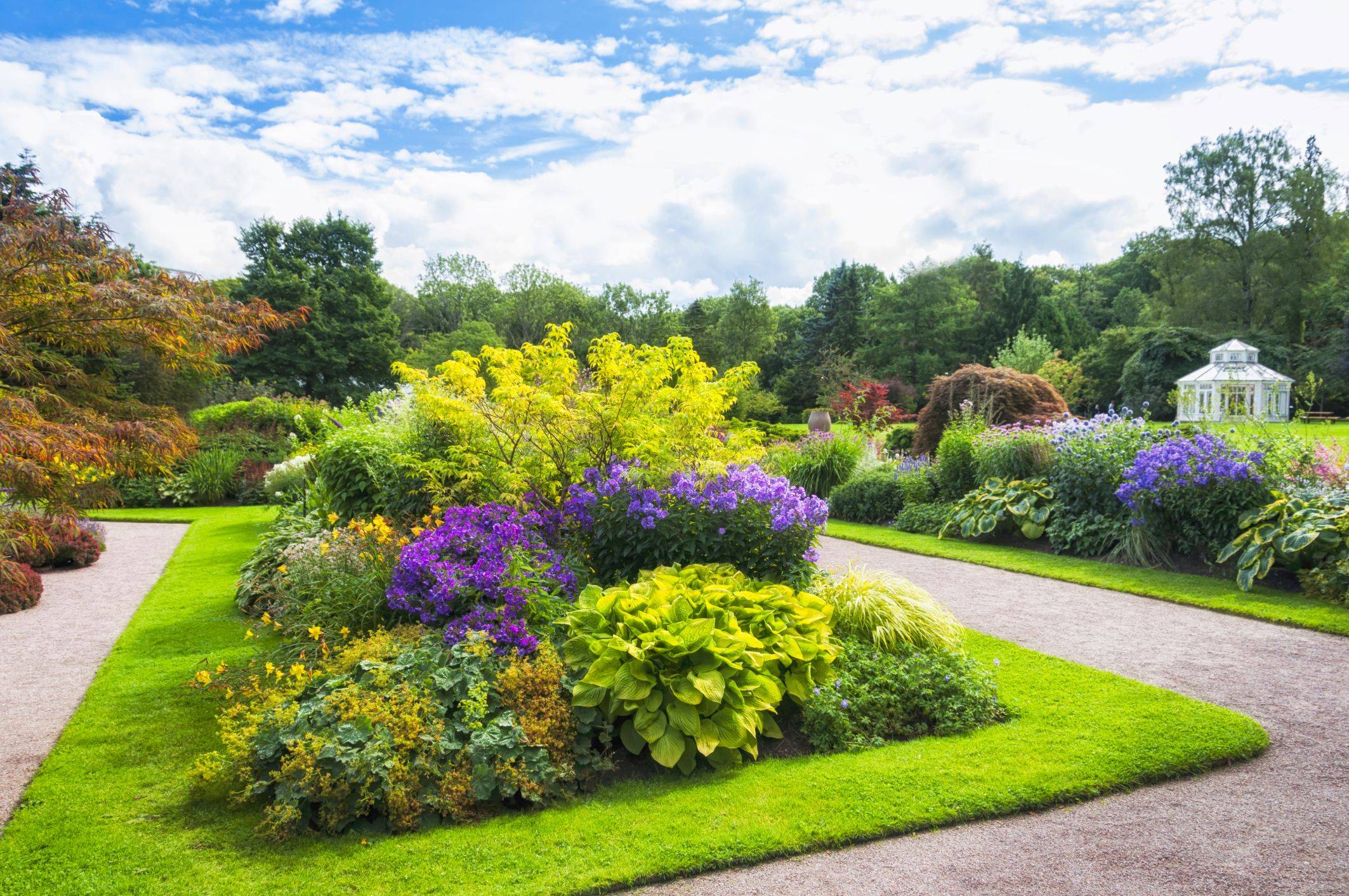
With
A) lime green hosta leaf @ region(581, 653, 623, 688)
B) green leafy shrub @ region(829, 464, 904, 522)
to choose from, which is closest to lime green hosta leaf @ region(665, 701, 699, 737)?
lime green hosta leaf @ region(581, 653, 623, 688)

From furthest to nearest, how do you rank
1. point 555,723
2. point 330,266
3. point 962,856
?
point 330,266 → point 555,723 → point 962,856

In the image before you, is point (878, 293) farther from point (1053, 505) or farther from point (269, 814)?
point (269, 814)

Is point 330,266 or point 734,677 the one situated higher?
point 330,266

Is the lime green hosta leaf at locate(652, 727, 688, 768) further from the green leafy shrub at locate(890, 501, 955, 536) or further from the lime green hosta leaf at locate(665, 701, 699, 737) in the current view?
the green leafy shrub at locate(890, 501, 955, 536)

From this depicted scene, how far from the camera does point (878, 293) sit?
37875 millimetres

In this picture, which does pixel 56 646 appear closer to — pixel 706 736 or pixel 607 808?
pixel 607 808

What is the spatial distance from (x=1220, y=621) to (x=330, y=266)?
3502 centimetres

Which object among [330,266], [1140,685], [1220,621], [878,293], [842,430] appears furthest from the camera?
[878,293]

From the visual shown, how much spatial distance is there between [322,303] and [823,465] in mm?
26911

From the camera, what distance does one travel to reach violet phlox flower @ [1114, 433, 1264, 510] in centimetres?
727

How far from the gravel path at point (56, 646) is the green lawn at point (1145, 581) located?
7.73 metres

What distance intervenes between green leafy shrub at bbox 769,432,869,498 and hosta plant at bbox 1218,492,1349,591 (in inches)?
239

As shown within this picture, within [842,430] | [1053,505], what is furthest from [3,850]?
[842,430]

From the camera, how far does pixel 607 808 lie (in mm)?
3305
